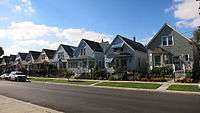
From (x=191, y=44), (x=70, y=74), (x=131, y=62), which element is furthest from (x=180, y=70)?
(x=70, y=74)

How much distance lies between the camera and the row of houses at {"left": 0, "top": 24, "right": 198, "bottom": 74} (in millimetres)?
44375

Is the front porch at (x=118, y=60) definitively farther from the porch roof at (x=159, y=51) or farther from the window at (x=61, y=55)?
the window at (x=61, y=55)

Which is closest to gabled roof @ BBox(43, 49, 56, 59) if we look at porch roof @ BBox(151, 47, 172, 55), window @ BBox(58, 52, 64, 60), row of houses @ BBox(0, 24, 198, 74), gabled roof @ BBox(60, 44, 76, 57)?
row of houses @ BBox(0, 24, 198, 74)

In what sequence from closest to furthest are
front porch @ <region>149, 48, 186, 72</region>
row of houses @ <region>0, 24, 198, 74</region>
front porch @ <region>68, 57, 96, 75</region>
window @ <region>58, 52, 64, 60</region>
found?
1. front porch @ <region>149, 48, 186, 72</region>
2. row of houses @ <region>0, 24, 198, 74</region>
3. front porch @ <region>68, 57, 96, 75</region>
4. window @ <region>58, 52, 64, 60</region>

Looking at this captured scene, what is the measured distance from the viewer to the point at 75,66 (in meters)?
63.2

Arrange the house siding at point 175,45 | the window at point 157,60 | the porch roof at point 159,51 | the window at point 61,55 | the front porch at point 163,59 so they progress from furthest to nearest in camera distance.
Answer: the window at point 61,55 → the window at point 157,60 → the porch roof at point 159,51 → the front porch at point 163,59 → the house siding at point 175,45

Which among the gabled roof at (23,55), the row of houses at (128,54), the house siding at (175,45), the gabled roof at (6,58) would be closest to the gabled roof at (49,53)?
the row of houses at (128,54)

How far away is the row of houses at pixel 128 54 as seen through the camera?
146 feet

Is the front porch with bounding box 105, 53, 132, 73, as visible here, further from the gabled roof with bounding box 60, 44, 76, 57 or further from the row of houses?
the gabled roof with bounding box 60, 44, 76, 57

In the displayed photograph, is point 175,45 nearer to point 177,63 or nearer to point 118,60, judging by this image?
point 177,63

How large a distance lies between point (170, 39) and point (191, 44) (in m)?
3.66

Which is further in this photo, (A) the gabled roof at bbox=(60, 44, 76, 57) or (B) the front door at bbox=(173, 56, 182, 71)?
(A) the gabled roof at bbox=(60, 44, 76, 57)

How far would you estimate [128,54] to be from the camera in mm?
51688

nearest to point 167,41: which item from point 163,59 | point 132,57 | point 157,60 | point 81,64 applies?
point 163,59
